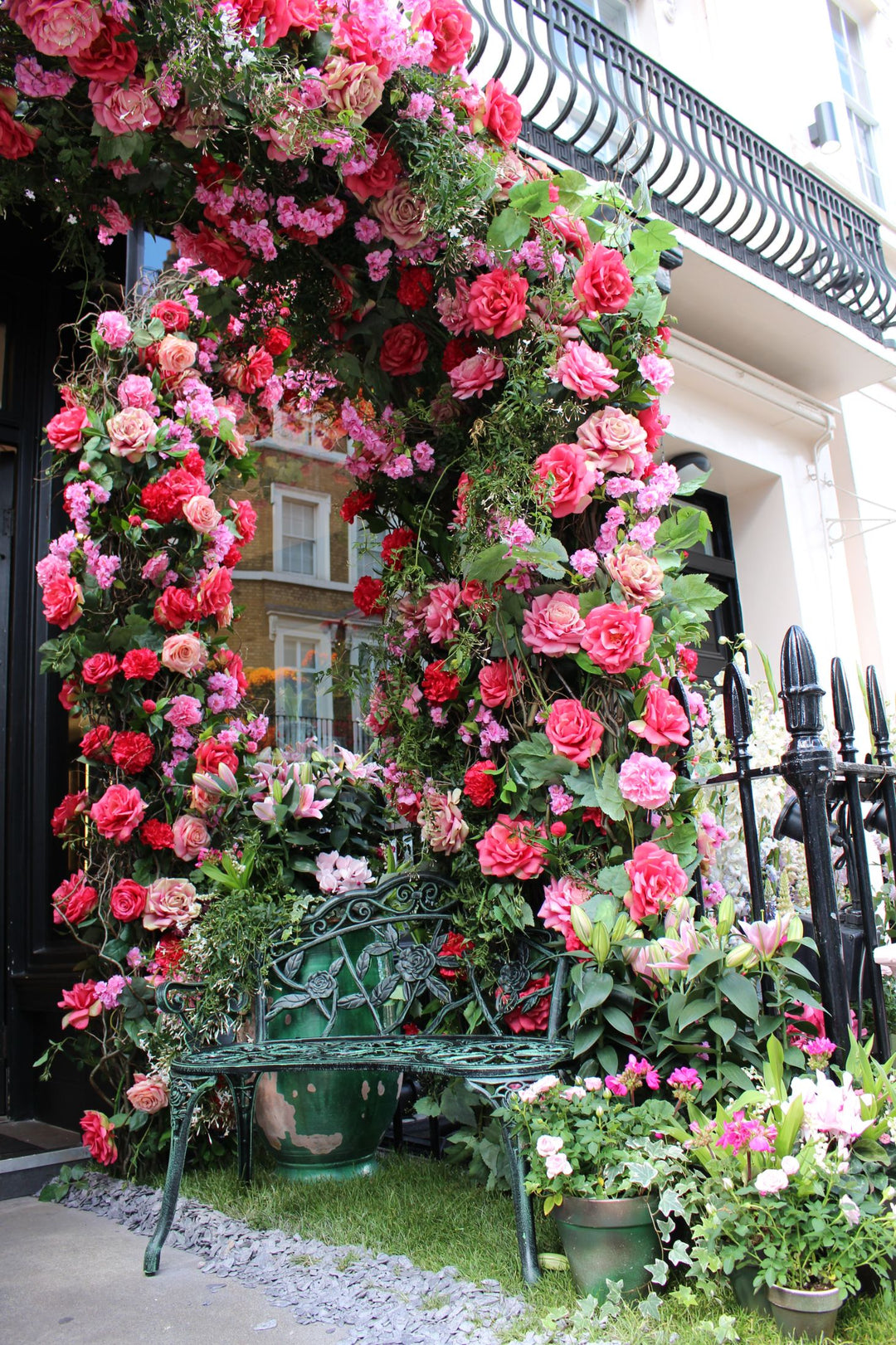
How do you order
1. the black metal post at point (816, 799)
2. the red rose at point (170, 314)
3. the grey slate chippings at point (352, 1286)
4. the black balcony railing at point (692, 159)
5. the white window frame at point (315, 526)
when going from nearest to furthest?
the grey slate chippings at point (352, 1286) < the black metal post at point (816, 799) < the red rose at point (170, 314) < the white window frame at point (315, 526) < the black balcony railing at point (692, 159)

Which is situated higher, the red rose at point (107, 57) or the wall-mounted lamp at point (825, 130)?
the wall-mounted lamp at point (825, 130)

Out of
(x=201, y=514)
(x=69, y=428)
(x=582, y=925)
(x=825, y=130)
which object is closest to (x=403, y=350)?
(x=201, y=514)

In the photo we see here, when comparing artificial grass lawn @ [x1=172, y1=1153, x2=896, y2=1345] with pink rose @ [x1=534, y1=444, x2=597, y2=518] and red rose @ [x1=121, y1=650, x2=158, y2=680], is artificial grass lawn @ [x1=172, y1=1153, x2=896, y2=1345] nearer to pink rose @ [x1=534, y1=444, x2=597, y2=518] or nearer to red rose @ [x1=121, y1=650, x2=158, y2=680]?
red rose @ [x1=121, y1=650, x2=158, y2=680]

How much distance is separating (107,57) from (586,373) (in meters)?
1.30

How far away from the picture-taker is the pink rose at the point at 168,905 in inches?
127

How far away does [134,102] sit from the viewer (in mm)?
2320

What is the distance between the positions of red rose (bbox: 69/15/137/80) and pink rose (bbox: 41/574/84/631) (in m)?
1.58

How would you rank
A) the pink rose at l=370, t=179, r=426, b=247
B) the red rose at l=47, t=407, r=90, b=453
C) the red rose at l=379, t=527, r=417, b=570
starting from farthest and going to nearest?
the red rose at l=47, t=407, r=90, b=453 → the red rose at l=379, t=527, r=417, b=570 → the pink rose at l=370, t=179, r=426, b=247

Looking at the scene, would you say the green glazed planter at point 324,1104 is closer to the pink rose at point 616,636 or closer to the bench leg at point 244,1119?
the bench leg at point 244,1119

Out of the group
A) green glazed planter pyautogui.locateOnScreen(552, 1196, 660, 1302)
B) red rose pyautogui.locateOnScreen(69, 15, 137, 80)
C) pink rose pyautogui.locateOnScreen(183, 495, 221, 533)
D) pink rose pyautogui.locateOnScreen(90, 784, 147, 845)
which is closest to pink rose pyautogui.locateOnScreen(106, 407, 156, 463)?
pink rose pyautogui.locateOnScreen(183, 495, 221, 533)

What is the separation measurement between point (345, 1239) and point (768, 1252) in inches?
46.3

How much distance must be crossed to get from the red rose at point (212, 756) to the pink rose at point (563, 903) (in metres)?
1.27

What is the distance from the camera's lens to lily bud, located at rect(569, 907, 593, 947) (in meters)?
2.39

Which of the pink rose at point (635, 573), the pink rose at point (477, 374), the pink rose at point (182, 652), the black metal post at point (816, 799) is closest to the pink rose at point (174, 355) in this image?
the pink rose at point (182, 652)
